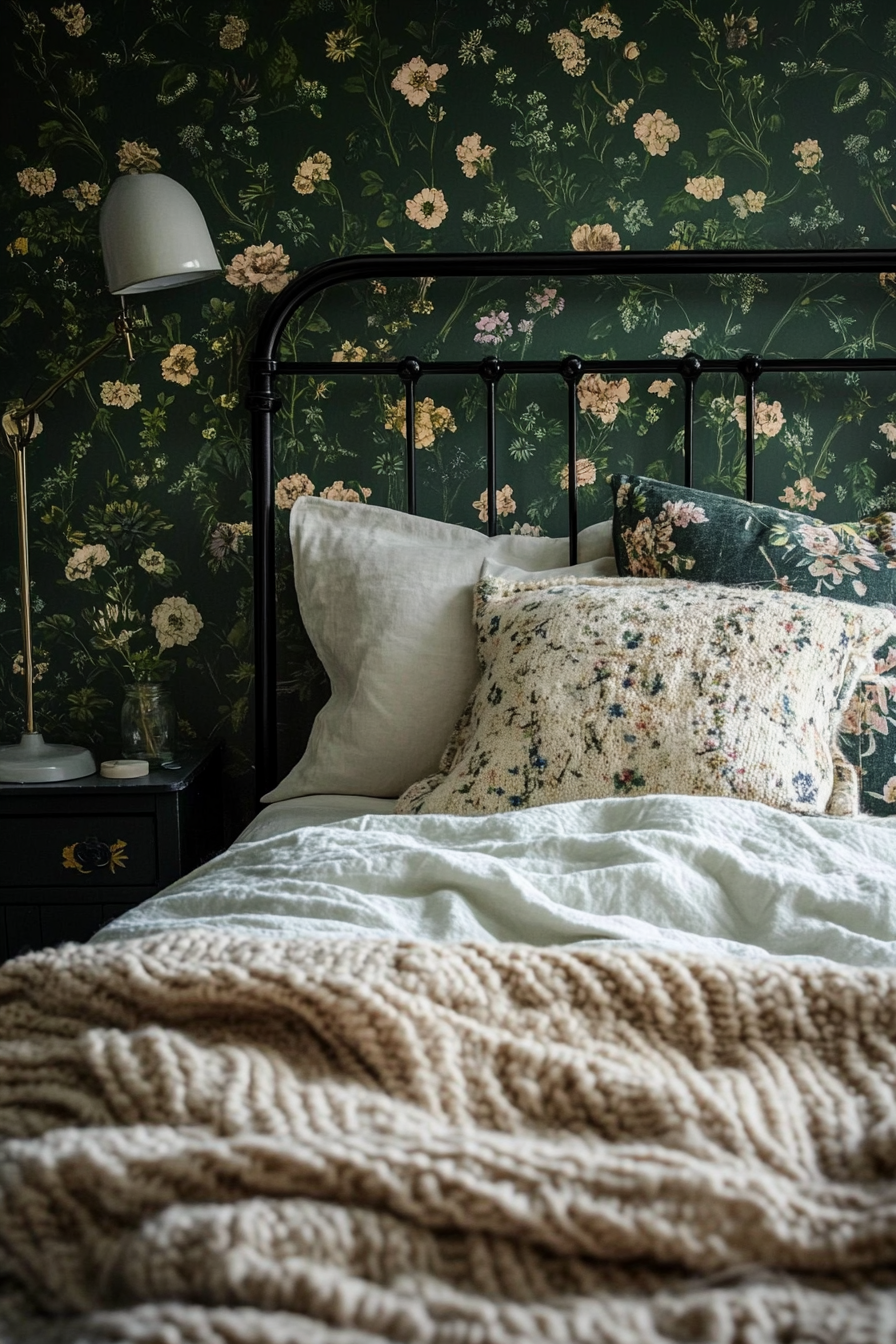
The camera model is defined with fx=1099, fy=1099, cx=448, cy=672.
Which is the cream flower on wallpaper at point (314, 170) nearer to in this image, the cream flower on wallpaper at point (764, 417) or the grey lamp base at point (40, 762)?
the cream flower on wallpaper at point (764, 417)

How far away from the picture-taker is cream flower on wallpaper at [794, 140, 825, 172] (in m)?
2.12

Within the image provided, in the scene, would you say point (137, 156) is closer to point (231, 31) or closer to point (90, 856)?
point (231, 31)

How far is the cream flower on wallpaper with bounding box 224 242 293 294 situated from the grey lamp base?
0.95 metres

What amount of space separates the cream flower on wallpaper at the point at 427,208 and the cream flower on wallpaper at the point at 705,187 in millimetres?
474

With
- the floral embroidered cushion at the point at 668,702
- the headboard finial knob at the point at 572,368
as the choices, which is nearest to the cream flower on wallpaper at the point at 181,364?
the headboard finial knob at the point at 572,368

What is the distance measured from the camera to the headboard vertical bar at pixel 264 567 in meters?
2.06

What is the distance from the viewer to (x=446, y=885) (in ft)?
3.38

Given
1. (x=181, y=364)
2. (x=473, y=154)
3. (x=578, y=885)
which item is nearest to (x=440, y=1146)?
(x=578, y=885)

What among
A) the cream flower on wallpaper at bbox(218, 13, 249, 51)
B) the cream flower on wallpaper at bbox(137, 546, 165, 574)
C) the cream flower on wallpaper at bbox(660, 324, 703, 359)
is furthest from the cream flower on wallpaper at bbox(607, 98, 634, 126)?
the cream flower on wallpaper at bbox(137, 546, 165, 574)

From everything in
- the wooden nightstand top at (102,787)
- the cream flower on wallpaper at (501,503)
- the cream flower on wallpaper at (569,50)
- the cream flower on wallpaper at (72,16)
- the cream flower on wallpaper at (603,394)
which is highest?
the cream flower on wallpaper at (72,16)

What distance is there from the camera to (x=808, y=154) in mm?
2115

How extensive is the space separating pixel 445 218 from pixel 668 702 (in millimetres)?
1199

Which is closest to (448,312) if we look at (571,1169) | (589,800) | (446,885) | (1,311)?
(1,311)

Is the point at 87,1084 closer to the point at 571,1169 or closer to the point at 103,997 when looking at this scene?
the point at 103,997
